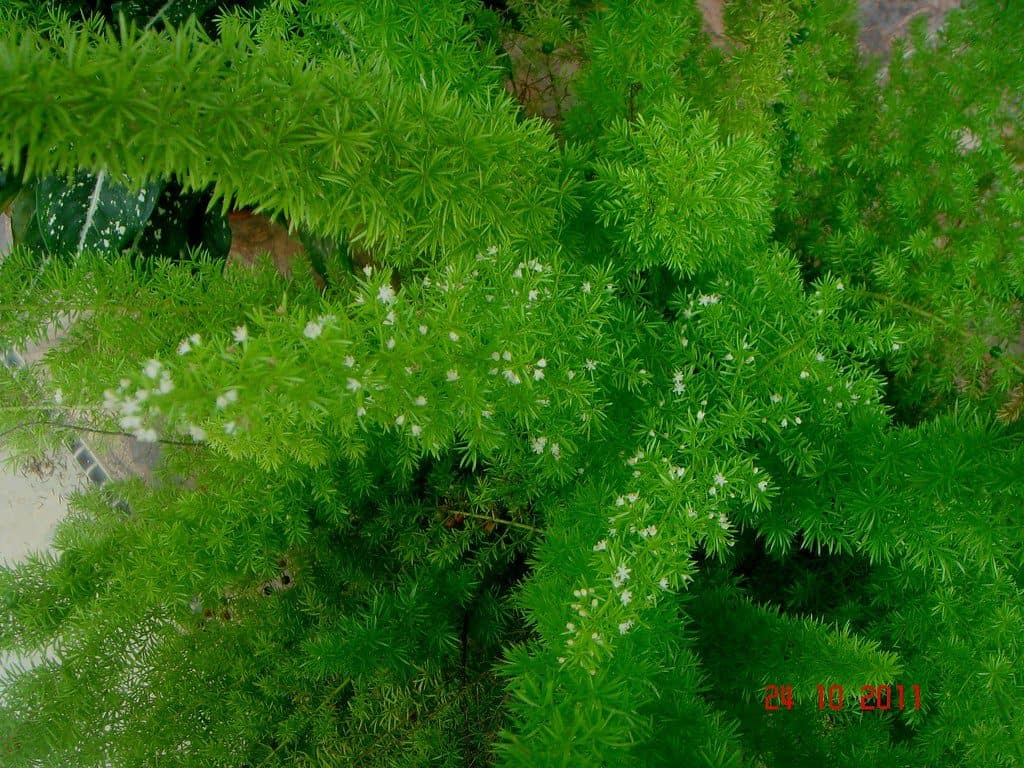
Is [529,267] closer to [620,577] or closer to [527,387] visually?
[527,387]

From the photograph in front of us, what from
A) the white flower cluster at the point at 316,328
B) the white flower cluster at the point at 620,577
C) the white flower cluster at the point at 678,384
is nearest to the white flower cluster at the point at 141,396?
the white flower cluster at the point at 316,328

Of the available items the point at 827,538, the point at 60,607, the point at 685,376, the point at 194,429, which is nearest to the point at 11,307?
the point at 194,429

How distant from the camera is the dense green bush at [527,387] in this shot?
1071mm

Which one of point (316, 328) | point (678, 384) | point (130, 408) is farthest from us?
point (678, 384)

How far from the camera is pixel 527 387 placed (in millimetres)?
1308

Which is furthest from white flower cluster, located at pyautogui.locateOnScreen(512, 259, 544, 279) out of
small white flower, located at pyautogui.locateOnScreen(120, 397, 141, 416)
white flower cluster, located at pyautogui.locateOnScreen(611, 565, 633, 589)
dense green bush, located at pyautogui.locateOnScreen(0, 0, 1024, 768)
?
small white flower, located at pyautogui.locateOnScreen(120, 397, 141, 416)

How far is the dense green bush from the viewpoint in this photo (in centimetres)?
107

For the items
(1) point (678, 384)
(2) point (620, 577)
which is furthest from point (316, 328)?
(1) point (678, 384)

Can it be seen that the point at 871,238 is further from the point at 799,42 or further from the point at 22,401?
the point at 22,401
